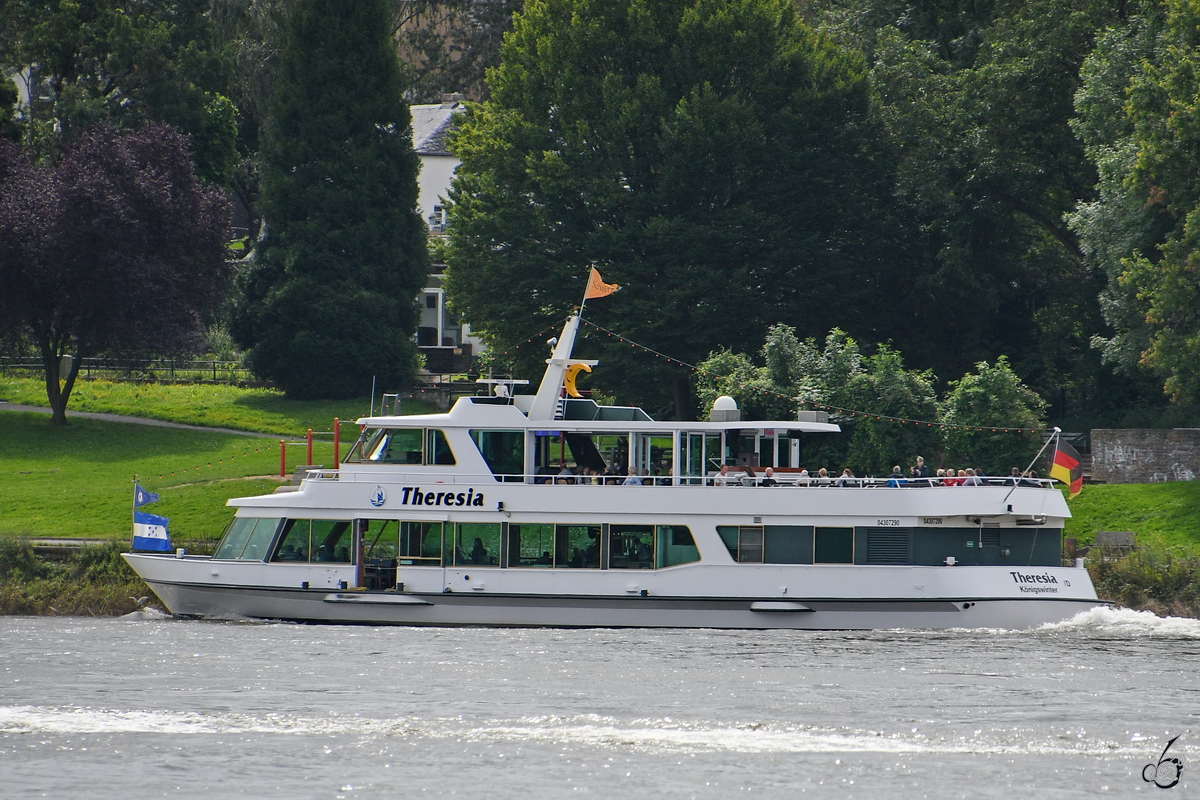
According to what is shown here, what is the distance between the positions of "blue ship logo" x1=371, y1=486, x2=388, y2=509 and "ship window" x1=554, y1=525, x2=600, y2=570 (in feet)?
10.7

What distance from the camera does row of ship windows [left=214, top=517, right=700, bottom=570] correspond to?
99.5ft

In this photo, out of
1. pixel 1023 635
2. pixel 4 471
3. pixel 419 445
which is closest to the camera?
pixel 1023 635

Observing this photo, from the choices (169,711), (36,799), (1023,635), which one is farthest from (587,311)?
(36,799)

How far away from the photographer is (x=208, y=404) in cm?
5747

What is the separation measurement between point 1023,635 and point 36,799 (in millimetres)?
17647

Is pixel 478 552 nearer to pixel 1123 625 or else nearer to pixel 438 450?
pixel 438 450

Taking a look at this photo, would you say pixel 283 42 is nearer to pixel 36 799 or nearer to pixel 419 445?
pixel 419 445

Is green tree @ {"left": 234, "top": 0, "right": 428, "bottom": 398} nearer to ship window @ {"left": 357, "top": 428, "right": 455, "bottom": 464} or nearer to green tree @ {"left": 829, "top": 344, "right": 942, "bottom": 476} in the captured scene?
green tree @ {"left": 829, "top": 344, "right": 942, "bottom": 476}

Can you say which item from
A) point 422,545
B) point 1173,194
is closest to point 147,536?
point 422,545

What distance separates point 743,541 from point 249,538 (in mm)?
9310

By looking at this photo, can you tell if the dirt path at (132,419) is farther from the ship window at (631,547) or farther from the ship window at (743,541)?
the ship window at (743,541)

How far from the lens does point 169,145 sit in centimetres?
5397

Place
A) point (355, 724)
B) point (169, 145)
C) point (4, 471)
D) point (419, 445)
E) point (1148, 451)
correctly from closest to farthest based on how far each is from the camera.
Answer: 1. point (355, 724)
2. point (419, 445)
3. point (1148, 451)
4. point (4, 471)
5. point (169, 145)

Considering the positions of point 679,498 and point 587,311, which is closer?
point 679,498
